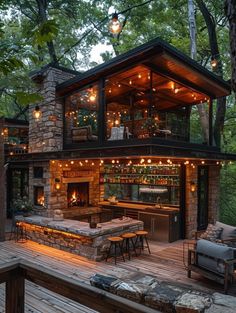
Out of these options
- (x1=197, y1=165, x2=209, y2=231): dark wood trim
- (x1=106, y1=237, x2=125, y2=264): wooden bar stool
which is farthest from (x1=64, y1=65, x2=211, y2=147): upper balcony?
(x1=106, y1=237, x2=125, y2=264): wooden bar stool

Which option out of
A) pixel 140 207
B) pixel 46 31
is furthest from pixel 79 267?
pixel 46 31

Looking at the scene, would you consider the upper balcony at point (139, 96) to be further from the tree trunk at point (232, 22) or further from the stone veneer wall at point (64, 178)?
the tree trunk at point (232, 22)

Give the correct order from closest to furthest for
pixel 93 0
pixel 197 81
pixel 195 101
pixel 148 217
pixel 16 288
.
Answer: pixel 16 288
pixel 197 81
pixel 148 217
pixel 195 101
pixel 93 0

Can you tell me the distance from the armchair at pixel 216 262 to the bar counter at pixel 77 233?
2.63 metres

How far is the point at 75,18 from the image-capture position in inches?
651

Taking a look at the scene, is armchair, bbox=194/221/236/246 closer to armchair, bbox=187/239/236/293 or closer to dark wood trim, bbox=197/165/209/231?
armchair, bbox=187/239/236/293

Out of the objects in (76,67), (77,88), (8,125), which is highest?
(76,67)

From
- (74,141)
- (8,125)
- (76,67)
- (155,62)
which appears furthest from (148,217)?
(76,67)

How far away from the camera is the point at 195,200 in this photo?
11.1 metres

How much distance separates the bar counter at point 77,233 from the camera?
798 centimetres

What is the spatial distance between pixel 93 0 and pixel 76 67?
→ 5.72 meters

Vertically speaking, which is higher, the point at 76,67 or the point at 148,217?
the point at 76,67

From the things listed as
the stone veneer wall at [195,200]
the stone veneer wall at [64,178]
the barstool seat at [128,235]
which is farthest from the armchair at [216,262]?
the stone veneer wall at [64,178]

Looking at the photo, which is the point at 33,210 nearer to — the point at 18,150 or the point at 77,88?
the point at 18,150
